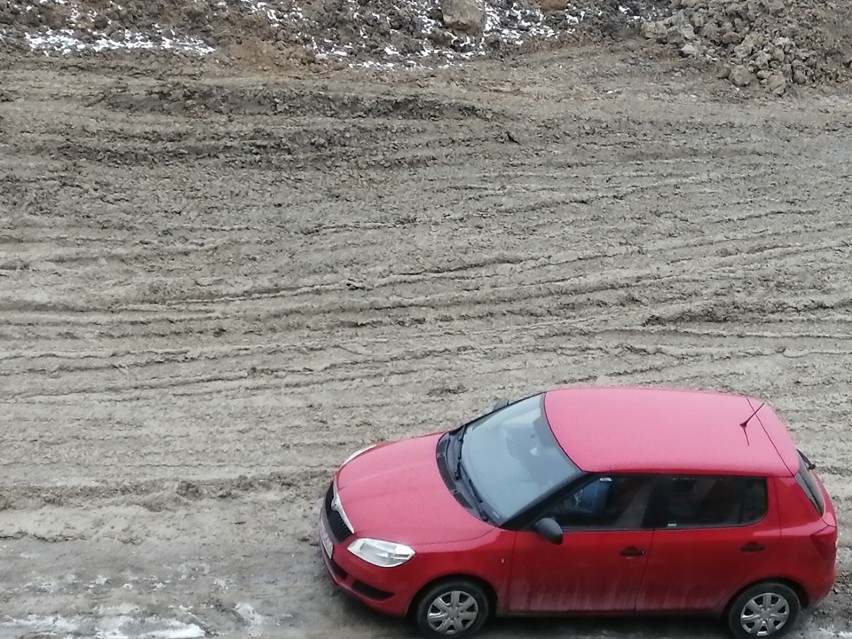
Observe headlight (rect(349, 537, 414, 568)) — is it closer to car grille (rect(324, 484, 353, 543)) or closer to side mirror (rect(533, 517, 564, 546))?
car grille (rect(324, 484, 353, 543))

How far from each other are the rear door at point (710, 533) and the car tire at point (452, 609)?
1104 mm


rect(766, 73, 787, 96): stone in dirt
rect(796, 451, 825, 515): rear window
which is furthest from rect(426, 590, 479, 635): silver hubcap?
rect(766, 73, 787, 96): stone in dirt

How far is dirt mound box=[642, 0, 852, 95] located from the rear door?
11.0 m

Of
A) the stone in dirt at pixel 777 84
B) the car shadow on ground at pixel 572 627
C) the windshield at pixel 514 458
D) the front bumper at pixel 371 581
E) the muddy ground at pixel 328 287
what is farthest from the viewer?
the stone in dirt at pixel 777 84

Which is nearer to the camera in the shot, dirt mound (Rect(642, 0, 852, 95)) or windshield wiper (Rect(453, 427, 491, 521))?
windshield wiper (Rect(453, 427, 491, 521))

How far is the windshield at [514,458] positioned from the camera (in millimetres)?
6637

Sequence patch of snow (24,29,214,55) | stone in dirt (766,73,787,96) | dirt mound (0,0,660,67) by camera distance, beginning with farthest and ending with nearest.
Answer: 1. stone in dirt (766,73,787,96)
2. dirt mound (0,0,660,67)
3. patch of snow (24,29,214,55)

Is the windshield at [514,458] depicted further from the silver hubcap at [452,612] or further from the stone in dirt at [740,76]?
the stone in dirt at [740,76]

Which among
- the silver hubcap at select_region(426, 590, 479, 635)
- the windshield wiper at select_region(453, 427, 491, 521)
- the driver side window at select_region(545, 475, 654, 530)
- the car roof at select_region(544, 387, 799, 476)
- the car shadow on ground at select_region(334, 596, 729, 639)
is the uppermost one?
the car roof at select_region(544, 387, 799, 476)

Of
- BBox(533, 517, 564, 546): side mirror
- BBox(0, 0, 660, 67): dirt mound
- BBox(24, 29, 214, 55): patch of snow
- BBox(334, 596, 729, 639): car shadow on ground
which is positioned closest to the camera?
BBox(533, 517, 564, 546): side mirror

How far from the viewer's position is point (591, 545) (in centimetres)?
651

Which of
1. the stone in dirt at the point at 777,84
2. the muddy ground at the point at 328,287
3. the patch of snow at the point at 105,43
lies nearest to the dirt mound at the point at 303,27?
the patch of snow at the point at 105,43

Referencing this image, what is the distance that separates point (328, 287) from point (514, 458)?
4504 millimetres

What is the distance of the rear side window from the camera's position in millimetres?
6586
